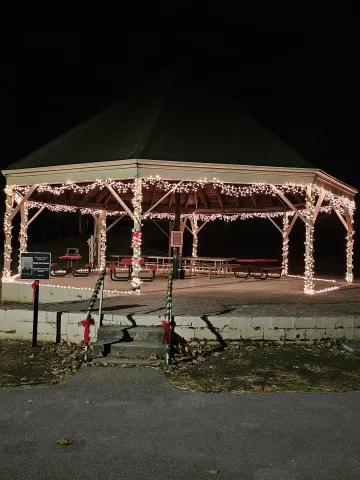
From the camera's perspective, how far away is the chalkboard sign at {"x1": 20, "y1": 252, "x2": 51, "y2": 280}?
9.23 meters

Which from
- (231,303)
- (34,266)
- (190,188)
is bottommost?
(231,303)

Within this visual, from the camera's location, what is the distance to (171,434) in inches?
188

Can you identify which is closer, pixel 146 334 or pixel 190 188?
pixel 146 334

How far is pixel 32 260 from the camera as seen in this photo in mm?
9281

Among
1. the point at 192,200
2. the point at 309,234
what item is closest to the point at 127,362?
the point at 309,234

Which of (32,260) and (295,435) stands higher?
(32,260)

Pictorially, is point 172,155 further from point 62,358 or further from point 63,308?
point 62,358

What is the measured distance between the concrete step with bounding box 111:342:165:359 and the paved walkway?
1.42 m

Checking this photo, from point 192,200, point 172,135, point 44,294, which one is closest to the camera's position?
point 44,294

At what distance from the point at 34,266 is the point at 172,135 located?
677cm

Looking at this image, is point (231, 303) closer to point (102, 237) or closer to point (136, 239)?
point (136, 239)

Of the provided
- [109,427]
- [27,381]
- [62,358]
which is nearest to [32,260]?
[62,358]

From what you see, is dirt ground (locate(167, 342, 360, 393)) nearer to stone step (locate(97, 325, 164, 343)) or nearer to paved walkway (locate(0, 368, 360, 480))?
paved walkway (locate(0, 368, 360, 480))

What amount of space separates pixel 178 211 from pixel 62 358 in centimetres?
1122
